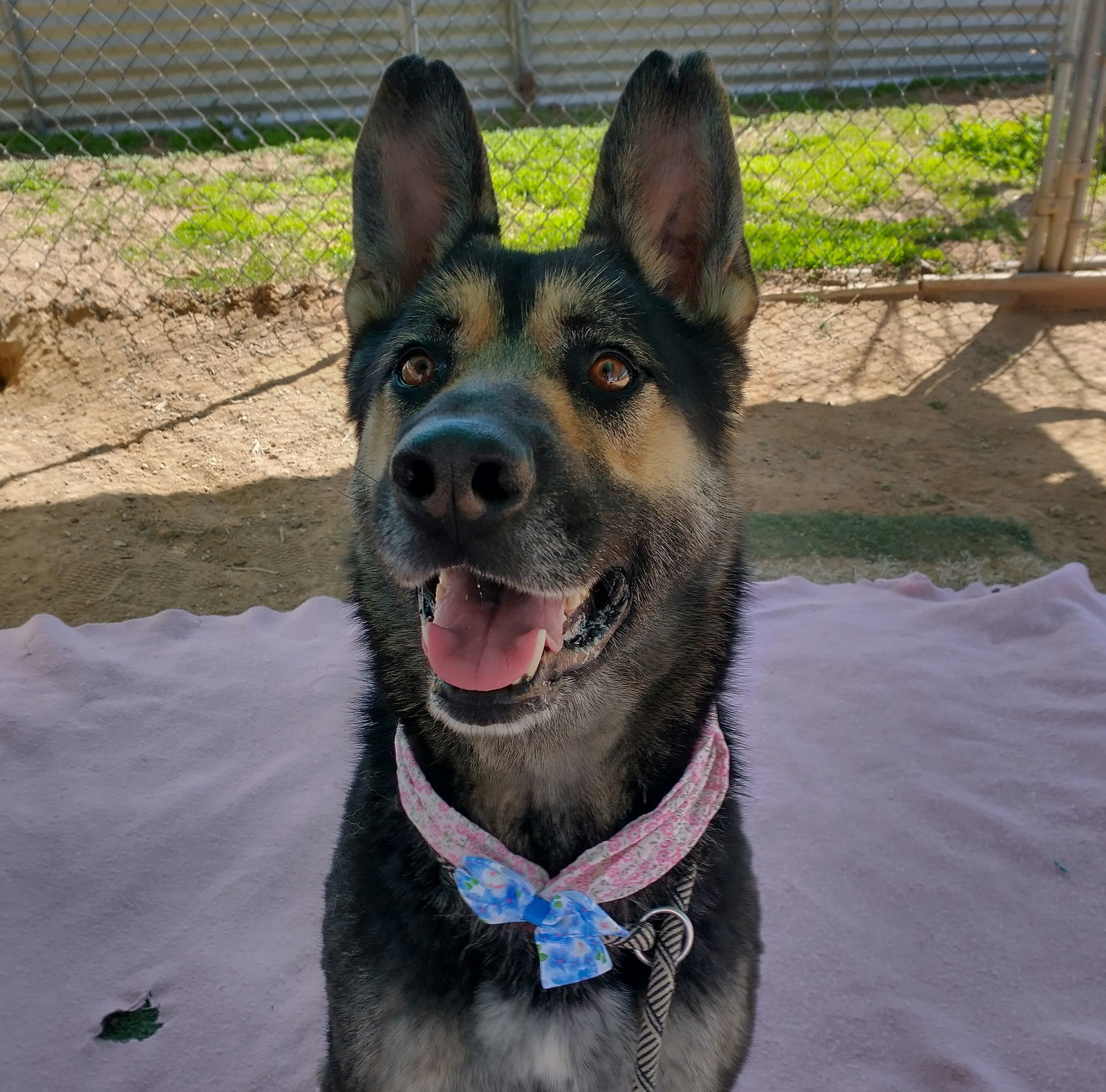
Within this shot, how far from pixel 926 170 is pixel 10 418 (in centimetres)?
796

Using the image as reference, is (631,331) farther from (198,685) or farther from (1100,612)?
(1100,612)

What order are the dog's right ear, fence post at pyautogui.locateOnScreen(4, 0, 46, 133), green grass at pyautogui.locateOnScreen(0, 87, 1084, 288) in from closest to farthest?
the dog's right ear → green grass at pyautogui.locateOnScreen(0, 87, 1084, 288) → fence post at pyautogui.locateOnScreen(4, 0, 46, 133)

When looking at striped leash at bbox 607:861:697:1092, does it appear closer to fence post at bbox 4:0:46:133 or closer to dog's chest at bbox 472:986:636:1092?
dog's chest at bbox 472:986:636:1092

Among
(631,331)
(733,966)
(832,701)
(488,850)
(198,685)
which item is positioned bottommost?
(832,701)

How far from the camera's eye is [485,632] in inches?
80.4

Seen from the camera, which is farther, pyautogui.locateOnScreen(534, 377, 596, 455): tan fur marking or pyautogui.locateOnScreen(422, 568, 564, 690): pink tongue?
pyautogui.locateOnScreen(534, 377, 596, 455): tan fur marking

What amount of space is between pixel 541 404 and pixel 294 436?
173 inches

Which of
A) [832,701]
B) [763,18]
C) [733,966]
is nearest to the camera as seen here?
[733,966]

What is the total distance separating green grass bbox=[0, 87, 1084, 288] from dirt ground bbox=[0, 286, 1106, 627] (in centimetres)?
61

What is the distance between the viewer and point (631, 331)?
2338 mm

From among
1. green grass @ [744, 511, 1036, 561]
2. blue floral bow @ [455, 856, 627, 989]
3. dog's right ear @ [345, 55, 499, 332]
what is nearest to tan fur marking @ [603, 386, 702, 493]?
dog's right ear @ [345, 55, 499, 332]

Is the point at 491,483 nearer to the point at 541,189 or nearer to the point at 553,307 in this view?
the point at 553,307

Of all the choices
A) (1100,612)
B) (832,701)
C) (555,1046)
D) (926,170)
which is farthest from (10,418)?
(926,170)

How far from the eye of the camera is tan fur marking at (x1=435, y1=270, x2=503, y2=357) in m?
2.35
